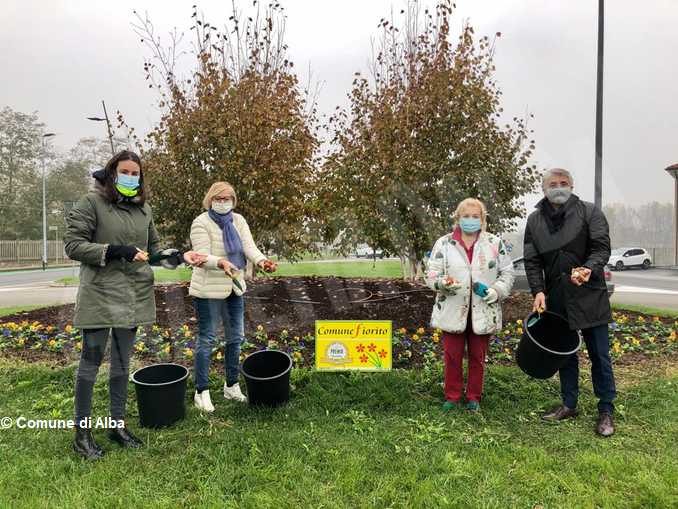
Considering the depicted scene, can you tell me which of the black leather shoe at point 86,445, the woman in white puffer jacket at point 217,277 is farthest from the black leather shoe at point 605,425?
the black leather shoe at point 86,445

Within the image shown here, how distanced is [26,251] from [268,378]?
113ft

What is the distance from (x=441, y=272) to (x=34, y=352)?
4.51 meters

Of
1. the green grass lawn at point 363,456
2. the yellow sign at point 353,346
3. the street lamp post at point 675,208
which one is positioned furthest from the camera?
the street lamp post at point 675,208

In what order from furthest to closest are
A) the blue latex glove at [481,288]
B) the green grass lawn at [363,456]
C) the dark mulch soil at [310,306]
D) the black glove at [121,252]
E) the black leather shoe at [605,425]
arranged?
1. the dark mulch soil at [310,306]
2. the blue latex glove at [481,288]
3. the black leather shoe at [605,425]
4. the black glove at [121,252]
5. the green grass lawn at [363,456]

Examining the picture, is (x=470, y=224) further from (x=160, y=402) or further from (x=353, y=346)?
(x=160, y=402)

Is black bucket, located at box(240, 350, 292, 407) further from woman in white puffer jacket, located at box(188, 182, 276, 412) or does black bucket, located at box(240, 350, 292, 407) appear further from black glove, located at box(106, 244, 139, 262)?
black glove, located at box(106, 244, 139, 262)

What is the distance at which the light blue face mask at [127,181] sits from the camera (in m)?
2.97

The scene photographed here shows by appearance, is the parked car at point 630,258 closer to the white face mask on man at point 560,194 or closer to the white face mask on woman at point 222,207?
the white face mask on man at point 560,194

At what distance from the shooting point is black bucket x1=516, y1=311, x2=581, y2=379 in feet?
11.0

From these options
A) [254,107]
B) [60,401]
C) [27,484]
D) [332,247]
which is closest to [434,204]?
[332,247]

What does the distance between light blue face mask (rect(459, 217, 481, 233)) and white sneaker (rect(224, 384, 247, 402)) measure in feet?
7.21

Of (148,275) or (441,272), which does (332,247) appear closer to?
(441,272)

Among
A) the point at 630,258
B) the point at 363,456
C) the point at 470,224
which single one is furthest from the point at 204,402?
the point at 630,258

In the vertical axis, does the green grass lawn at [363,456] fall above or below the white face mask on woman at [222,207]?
below
